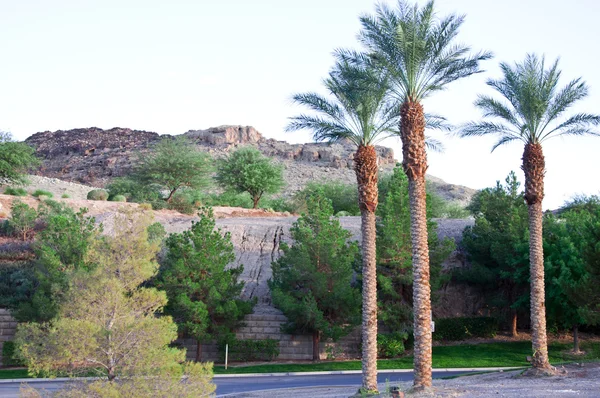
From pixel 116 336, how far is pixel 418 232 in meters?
9.69

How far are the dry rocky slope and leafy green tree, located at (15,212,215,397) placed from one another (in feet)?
331

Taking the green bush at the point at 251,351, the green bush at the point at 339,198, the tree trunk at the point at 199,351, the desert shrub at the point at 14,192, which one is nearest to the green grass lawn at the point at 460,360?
the green bush at the point at 251,351

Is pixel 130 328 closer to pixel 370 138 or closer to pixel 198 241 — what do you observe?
pixel 370 138

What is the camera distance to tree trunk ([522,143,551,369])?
26.0m

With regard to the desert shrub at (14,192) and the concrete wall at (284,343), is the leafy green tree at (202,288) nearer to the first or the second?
the concrete wall at (284,343)

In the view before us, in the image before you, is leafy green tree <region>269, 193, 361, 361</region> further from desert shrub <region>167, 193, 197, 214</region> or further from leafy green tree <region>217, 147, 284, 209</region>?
leafy green tree <region>217, 147, 284, 209</region>

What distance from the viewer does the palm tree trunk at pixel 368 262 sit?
22.4 metres

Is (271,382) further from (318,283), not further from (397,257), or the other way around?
(397,257)

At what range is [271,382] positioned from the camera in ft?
99.7

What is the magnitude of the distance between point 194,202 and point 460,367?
38930mm

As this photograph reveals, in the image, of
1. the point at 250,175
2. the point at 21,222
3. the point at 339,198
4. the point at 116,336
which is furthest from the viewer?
the point at 339,198

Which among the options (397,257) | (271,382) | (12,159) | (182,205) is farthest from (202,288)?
(12,159)

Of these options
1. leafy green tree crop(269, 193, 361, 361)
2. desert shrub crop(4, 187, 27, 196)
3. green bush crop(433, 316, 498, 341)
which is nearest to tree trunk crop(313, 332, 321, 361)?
leafy green tree crop(269, 193, 361, 361)

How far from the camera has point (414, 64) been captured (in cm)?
2312
